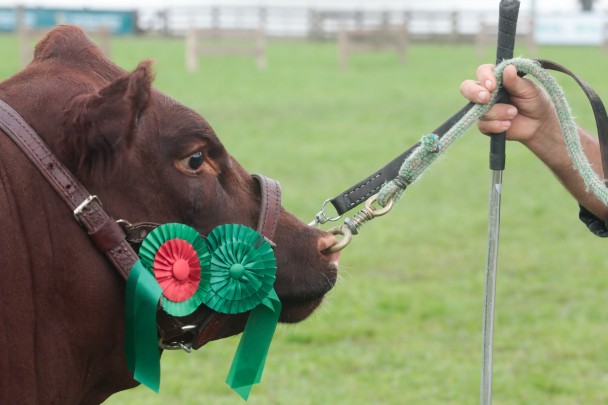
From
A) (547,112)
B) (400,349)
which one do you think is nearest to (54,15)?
(400,349)

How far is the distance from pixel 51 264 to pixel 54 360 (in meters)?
0.24

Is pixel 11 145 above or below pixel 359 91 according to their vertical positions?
above

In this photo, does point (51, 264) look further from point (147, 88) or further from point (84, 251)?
point (147, 88)

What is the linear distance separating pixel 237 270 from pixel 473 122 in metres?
0.94

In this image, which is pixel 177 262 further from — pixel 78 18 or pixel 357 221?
pixel 78 18

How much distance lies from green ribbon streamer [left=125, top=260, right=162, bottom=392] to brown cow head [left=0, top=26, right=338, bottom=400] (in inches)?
1.6

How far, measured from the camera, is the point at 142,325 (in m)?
2.45

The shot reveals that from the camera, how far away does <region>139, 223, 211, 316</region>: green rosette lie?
2.46 metres

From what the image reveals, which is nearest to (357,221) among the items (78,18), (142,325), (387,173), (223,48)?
(387,173)

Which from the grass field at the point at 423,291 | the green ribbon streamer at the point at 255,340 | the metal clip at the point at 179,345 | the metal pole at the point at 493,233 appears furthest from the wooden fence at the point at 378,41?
the metal clip at the point at 179,345

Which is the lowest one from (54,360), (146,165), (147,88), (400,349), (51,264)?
(400,349)

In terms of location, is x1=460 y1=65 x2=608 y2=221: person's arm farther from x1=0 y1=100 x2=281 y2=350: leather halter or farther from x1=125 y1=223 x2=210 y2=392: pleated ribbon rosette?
x1=0 y1=100 x2=281 y2=350: leather halter

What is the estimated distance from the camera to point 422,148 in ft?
9.93

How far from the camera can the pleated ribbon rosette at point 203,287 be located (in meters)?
2.45
